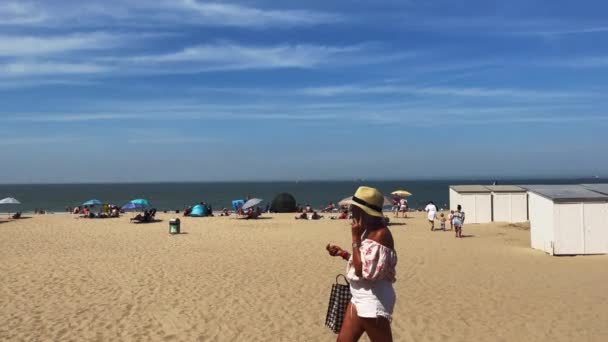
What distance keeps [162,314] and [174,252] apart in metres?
8.05

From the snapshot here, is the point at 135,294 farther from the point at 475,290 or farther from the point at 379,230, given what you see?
the point at 379,230

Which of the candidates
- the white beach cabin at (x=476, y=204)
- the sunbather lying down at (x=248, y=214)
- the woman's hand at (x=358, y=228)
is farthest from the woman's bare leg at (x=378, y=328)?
the sunbather lying down at (x=248, y=214)

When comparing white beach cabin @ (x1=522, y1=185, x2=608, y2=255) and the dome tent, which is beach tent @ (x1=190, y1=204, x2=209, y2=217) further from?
white beach cabin @ (x1=522, y1=185, x2=608, y2=255)

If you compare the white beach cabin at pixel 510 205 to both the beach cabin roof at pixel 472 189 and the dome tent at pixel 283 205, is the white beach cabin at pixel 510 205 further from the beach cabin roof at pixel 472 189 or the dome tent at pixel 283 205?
the dome tent at pixel 283 205

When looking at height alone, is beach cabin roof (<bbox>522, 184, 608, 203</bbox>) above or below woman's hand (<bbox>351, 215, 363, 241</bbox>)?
below

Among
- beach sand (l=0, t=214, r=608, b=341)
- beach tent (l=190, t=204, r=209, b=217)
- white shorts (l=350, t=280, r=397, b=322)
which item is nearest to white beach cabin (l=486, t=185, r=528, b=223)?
beach sand (l=0, t=214, r=608, b=341)

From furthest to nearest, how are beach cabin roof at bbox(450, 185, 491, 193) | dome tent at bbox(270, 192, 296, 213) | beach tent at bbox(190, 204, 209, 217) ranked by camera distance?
dome tent at bbox(270, 192, 296, 213) → beach tent at bbox(190, 204, 209, 217) → beach cabin roof at bbox(450, 185, 491, 193)

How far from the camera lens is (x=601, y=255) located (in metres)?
15.2

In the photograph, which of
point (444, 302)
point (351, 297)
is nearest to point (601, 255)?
point (444, 302)

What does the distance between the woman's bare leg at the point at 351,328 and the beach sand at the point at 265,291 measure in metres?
3.51

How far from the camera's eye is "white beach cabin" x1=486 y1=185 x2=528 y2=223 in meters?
26.3

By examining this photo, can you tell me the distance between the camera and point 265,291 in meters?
10.9

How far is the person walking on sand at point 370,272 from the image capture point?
160 inches

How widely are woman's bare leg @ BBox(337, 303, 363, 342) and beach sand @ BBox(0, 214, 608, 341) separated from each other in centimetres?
351
